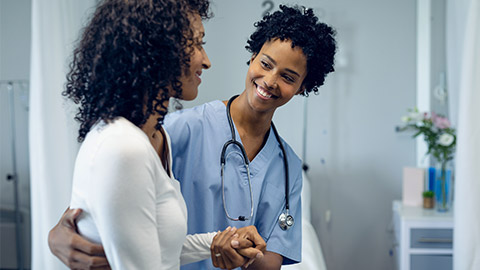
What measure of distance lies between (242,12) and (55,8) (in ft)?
3.60

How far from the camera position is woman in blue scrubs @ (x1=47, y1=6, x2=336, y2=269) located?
1.24 m

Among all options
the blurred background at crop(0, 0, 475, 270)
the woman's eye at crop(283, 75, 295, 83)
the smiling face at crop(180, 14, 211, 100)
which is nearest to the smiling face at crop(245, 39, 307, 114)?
the woman's eye at crop(283, 75, 295, 83)

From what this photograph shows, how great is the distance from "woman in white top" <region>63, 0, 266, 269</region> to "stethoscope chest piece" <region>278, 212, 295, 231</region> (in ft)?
1.66

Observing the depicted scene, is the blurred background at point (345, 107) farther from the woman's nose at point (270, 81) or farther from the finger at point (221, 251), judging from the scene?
the finger at point (221, 251)

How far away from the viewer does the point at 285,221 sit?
51.8 inches

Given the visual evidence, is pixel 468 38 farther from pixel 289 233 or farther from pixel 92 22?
pixel 92 22

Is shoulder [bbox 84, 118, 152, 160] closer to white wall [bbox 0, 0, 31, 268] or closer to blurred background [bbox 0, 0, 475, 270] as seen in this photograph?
blurred background [bbox 0, 0, 475, 270]

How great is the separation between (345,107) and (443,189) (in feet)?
2.47

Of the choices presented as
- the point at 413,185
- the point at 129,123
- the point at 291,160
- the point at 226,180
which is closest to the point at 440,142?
the point at 413,185

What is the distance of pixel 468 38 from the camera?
6.64 feet

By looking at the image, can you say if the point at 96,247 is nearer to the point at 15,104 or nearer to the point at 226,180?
the point at 226,180

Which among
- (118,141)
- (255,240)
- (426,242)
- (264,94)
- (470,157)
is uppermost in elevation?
(264,94)

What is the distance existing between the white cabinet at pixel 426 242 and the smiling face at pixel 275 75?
148cm

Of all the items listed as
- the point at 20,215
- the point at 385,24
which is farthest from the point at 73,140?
the point at 385,24
